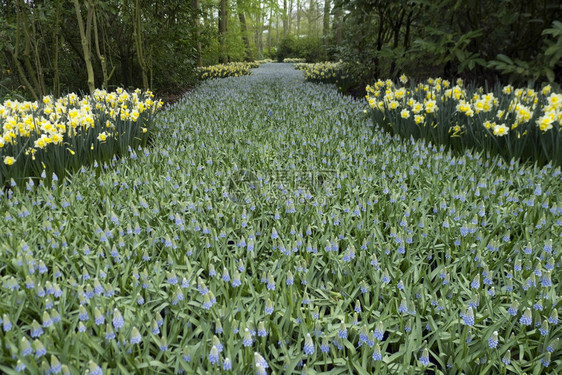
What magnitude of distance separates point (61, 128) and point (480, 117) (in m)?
3.62

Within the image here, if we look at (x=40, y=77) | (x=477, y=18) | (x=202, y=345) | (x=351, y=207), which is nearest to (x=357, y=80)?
(x=477, y=18)

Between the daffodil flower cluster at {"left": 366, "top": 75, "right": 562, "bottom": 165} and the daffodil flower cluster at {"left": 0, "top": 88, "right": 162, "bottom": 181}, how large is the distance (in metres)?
2.78

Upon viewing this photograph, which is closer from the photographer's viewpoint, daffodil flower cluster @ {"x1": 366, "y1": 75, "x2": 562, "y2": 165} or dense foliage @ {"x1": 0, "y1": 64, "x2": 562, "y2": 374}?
dense foliage @ {"x1": 0, "y1": 64, "x2": 562, "y2": 374}

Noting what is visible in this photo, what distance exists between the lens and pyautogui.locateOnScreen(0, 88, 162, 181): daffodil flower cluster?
2814 mm

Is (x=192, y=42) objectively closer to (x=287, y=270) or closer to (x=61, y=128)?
(x=61, y=128)

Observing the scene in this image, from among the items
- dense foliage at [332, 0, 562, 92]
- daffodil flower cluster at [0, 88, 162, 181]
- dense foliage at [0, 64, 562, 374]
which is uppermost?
dense foliage at [332, 0, 562, 92]

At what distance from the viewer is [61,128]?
9.99 feet

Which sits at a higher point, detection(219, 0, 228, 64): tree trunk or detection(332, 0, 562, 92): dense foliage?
detection(219, 0, 228, 64): tree trunk

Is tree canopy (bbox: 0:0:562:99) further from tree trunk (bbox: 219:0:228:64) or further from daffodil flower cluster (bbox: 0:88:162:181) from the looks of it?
tree trunk (bbox: 219:0:228:64)

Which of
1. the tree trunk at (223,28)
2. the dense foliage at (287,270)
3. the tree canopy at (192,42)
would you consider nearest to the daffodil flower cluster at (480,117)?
the dense foliage at (287,270)

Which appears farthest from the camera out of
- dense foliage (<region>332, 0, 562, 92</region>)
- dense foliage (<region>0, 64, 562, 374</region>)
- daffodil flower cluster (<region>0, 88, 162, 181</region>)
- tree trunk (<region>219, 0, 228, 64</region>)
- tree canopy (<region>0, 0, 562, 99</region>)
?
tree trunk (<region>219, 0, 228, 64</region>)

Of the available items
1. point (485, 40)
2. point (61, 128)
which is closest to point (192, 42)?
point (485, 40)

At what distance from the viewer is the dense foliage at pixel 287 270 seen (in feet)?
4.25

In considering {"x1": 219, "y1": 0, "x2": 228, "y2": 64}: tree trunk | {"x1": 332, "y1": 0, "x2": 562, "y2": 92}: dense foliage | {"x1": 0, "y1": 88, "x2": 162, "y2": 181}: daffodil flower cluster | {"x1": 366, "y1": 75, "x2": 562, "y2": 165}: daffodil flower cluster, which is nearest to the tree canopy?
{"x1": 332, "y1": 0, "x2": 562, "y2": 92}: dense foliage
